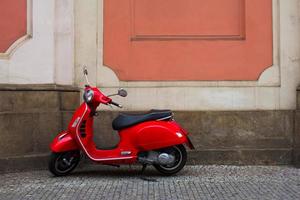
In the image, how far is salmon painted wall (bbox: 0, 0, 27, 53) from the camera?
8070 mm

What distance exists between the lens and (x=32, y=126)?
26.2 feet

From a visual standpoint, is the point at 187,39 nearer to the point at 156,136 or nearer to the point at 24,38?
the point at 156,136

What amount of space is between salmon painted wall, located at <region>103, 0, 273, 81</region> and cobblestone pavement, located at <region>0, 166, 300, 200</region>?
5.20 feet

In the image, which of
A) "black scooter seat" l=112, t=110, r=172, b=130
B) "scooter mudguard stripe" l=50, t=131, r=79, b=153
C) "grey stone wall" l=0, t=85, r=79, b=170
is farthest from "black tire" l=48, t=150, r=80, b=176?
"black scooter seat" l=112, t=110, r=172, b=130

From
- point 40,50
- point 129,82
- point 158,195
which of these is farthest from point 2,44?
point 158,195

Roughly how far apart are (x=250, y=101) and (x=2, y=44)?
13.2ft

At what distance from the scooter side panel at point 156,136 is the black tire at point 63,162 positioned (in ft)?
3.15

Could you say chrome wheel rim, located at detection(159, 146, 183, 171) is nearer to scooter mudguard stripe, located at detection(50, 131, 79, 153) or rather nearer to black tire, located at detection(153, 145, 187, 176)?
black tire, located at detection(153, 145, 187, 176)

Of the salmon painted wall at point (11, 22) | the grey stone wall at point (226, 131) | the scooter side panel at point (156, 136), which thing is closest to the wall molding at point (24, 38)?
the salmon painted wall at point (11, 22)

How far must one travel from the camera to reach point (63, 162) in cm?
757

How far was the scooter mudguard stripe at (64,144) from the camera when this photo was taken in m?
7.36

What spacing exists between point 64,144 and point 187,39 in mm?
2765

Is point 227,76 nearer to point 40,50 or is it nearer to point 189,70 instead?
point 189,70

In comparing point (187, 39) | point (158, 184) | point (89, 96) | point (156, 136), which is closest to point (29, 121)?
point (89, 96)
